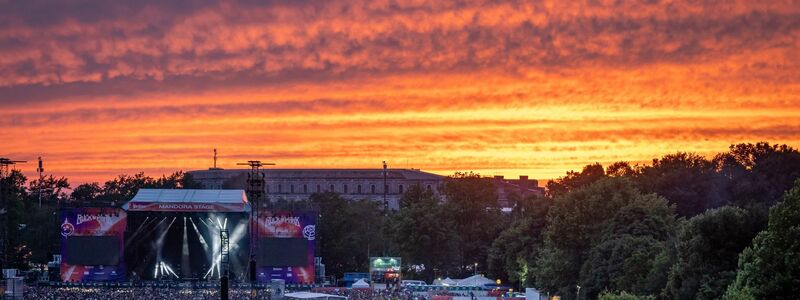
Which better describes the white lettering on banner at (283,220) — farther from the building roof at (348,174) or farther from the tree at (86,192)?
the building roof at (348,174)

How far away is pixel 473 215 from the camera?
108062 millimetres

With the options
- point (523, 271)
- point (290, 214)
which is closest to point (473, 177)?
point (523, 271)

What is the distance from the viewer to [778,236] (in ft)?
106

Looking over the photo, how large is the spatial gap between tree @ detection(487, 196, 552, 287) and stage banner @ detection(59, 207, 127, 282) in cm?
2625

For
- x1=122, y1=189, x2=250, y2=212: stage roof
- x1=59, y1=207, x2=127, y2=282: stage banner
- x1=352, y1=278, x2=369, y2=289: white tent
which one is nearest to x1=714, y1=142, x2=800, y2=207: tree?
x1=352, y1=278, x2=369, y2=289: white tent

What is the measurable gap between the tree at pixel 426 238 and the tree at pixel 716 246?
5909 centimetres

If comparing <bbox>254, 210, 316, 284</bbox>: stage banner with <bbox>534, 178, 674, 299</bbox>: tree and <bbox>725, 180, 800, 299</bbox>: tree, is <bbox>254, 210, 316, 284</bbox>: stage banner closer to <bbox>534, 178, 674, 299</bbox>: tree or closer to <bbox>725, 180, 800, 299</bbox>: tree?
<bbox>534, 178, 674, 299</bbox>: tree

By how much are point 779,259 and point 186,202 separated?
52.5 meters

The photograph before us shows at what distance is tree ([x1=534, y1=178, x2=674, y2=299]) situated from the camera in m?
62.5

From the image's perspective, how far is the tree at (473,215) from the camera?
104438 mm

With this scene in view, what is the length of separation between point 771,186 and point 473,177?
102 ft

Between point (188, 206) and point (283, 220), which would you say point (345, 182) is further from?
point (283, 220)

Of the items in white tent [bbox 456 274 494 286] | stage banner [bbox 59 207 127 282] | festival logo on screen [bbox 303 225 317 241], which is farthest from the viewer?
white tent [bbox 456 274 494 286]

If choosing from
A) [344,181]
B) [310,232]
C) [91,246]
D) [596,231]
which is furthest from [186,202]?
[344,181]
